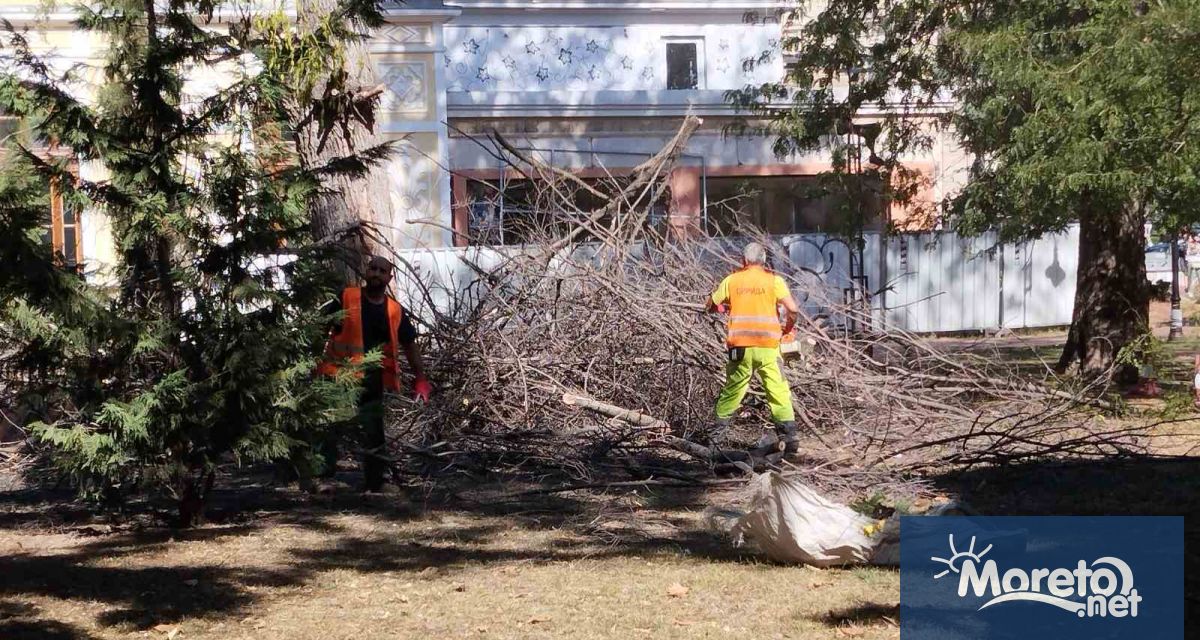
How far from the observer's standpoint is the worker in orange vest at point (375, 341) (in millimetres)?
8562

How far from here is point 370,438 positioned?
8477 millimetres

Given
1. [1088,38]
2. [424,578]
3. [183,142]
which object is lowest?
[424,578]

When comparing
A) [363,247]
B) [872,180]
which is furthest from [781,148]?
[363,247]

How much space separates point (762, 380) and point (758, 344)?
12.1 inches

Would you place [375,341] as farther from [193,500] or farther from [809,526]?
[809,526]

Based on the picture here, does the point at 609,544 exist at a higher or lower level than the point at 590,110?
lower

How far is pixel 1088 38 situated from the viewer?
36.1 ft

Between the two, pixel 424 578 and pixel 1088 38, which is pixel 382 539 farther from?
pixel 1088 38

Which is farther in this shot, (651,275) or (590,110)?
(590,110)

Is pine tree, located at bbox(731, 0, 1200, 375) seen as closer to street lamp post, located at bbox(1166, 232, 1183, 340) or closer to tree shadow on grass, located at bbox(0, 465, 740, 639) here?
tree shadow on grass, located at bbox(0, 465, 740, 639)

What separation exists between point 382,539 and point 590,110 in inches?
633

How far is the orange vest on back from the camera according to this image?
9805 mm

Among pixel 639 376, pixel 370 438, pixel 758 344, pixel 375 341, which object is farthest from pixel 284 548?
pixel 639 376

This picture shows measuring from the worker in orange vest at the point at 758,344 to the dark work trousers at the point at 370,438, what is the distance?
251 cm
